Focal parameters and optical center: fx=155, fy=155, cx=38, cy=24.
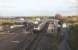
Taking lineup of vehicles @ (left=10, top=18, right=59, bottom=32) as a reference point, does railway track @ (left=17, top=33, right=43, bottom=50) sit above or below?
below

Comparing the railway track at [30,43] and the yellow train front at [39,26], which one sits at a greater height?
the yellow train front at [39,26]

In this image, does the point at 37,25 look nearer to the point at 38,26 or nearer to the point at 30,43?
the point at 38,26

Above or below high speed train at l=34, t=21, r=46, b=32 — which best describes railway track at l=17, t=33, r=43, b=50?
below

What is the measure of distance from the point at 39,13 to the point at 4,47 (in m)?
0.53

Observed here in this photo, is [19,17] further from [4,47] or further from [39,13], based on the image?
[4,47]

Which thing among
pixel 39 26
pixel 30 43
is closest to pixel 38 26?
pixel 39 26

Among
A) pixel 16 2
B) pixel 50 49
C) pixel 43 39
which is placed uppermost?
pixel 16 2

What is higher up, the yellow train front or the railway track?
the yellow train front

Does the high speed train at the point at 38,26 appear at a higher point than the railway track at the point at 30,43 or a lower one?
higher

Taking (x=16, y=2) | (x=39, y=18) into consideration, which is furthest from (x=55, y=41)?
(x=16, y=2)

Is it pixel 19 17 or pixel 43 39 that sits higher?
pixel 19 17

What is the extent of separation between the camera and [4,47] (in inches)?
66.1

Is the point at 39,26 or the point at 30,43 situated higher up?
the point at 39,26

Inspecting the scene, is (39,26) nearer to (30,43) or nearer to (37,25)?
(37,25)
